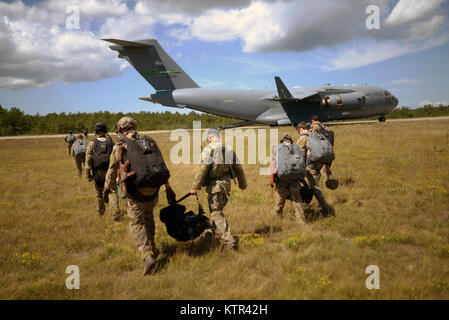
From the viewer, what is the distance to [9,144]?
32438 mm

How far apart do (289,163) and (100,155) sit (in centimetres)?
461

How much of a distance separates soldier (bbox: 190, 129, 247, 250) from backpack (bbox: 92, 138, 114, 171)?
313 centimetres

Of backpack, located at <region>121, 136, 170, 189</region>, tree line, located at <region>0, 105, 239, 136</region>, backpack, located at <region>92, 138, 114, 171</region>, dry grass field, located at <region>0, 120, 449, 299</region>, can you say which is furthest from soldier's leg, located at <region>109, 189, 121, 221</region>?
tree line, located at <region>0, 105, 239, 136</region>

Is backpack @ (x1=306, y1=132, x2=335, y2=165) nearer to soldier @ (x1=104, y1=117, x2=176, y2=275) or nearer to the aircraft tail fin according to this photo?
soldier @ (x1=104, y1=117, x2=176, y2=275)

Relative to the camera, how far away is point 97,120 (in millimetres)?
61906

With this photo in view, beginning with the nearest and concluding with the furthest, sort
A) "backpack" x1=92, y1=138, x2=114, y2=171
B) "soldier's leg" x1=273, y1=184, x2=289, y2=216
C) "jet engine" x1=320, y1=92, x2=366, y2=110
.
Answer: "soldier's leg" x1=273, y1=184, x2=289, y2=216, "backpack" x1=92, y1=138, x2=114, y2=171, "jet engine" x1=320, y1=92, x2=366, y2=110

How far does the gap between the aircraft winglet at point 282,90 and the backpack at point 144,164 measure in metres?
15.9

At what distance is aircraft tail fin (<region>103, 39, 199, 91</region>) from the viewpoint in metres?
18.8

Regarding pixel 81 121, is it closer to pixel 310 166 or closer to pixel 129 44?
pixel 129 44

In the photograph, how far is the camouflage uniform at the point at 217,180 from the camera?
4.62 meters

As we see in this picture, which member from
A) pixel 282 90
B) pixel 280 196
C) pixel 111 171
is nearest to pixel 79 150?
pixel 111 171

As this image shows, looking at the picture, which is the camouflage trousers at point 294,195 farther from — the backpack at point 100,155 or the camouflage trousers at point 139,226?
the backpack at point 100,155
